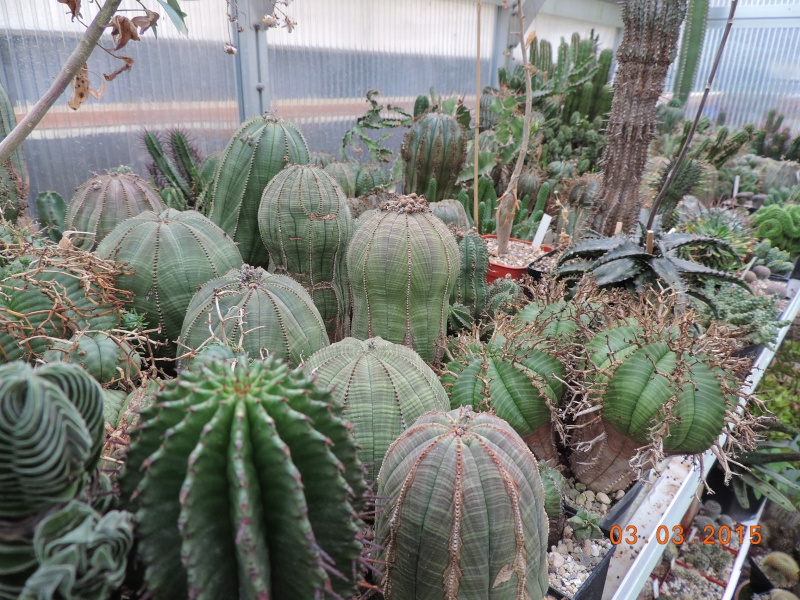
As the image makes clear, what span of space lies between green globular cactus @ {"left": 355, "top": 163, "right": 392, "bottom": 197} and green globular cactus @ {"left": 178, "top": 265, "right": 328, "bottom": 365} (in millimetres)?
1338

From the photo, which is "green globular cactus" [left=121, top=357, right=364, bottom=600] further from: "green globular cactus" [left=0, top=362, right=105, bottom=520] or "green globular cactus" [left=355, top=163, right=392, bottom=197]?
"green globular cactus" [left=355, top=163, right=392, bottom=197]

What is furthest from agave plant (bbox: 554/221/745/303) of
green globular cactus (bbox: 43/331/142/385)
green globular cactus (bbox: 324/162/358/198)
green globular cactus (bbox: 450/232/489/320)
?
green globular cactus (bbox: 43/331/142/385)

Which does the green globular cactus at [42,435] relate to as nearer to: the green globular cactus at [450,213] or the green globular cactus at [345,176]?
the green globular cactus at [450,213]

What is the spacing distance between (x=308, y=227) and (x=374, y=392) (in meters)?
0.67

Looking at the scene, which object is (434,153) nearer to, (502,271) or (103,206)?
(502,271)

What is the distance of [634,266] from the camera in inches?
62.7

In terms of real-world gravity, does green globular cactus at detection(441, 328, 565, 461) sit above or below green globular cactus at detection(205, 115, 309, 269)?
below

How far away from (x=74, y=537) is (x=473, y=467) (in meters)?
0.43

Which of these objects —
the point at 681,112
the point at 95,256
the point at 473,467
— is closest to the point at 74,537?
the point at 473,467

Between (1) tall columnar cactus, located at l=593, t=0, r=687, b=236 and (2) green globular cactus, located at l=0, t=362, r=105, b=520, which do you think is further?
(1) tall columnar cactus, located at l=593, t=0, r=687, b=236

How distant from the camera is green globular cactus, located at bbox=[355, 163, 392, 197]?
2.44 metres

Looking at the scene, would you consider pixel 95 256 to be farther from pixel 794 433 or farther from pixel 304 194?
pixel 794 433

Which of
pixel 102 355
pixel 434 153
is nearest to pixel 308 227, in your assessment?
pixel 102 355

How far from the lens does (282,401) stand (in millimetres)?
467
